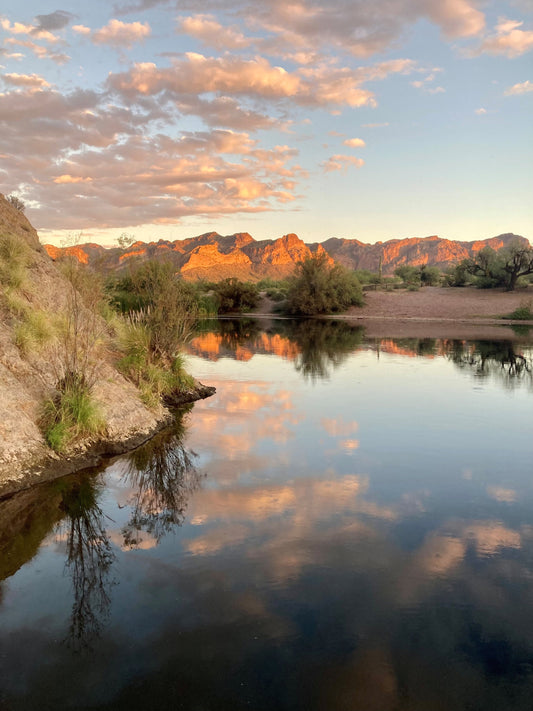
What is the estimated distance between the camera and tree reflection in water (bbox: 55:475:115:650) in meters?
4.77

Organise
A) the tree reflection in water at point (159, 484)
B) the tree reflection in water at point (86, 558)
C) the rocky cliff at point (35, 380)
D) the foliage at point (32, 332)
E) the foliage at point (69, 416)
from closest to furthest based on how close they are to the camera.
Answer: the tree reflection in water at point (86, 558)
the tree reflection in water at point (159, 484)
the rocky cliff at point (35, 380)
the foliage at point (69, 416)
the foliage at point (32, 332)

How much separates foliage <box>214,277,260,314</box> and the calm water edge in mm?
47967

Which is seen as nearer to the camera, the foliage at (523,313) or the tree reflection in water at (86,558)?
the tree reflection in water at (86,558)

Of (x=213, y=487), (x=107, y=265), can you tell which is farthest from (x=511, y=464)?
(x=107, y=265)

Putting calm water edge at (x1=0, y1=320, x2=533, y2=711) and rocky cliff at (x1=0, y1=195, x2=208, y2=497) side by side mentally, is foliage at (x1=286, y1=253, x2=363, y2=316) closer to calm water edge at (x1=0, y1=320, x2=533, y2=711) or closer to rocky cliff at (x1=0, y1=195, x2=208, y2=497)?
rocky cliff at (x1=0, y1=195, x2=208, y2=497)

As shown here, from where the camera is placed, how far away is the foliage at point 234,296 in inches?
2315

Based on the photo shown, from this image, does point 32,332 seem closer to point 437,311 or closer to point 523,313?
point 523,313

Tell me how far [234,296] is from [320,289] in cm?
1109

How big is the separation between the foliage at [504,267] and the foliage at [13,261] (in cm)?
5000

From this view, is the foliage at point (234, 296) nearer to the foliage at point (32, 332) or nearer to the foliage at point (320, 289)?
the foliage at point (320, 289)

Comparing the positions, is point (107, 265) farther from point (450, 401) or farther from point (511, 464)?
point (511, 464)

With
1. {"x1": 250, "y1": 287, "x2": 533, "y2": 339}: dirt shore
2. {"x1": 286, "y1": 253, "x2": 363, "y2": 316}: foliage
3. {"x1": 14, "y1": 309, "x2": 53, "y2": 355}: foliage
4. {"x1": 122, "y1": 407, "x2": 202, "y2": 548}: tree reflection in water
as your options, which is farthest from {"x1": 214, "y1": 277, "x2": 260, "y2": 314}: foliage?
{"x1": 122, "y1": 407, "x2": 202, "y2": 548}: tree reflection in water

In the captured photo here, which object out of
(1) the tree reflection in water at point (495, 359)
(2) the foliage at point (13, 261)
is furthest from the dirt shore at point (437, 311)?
(2) the foliage at point (13, 261)

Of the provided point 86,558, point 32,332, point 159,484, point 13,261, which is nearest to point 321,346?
point 13,261
